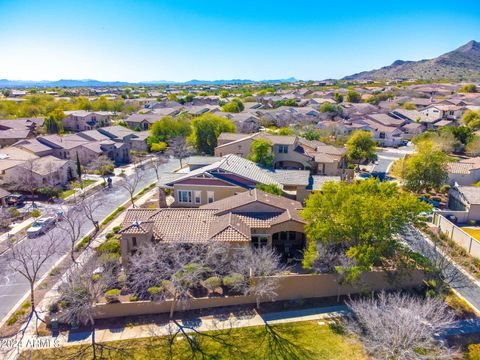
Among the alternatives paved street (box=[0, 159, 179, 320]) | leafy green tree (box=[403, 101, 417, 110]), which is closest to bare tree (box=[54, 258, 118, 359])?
paved street (box=[0, 159, 179, 320])

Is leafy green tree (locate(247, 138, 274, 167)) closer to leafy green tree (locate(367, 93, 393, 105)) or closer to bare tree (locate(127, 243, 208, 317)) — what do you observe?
bare tree (locate(127, 243, 208, 317))

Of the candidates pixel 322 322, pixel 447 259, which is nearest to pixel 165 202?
pixel 322 322

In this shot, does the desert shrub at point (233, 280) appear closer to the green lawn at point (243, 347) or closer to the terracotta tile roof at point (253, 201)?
the green lawn at point (243, 347)

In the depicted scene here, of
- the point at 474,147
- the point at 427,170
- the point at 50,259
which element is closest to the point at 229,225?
the point at 50,259

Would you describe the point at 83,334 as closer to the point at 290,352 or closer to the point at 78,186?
the point at 290,352

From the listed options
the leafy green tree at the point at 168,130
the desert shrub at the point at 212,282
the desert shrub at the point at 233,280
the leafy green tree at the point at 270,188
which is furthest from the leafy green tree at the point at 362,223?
the leafy green tree at the point at 168,130
